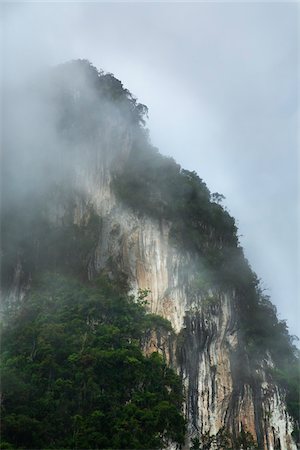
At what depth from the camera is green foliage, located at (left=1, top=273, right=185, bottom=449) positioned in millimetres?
19094

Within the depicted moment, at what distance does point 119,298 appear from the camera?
82.1 feet

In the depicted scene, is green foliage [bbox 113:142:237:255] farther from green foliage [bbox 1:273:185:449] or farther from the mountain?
green foliage [bbox 1:273:185:449]

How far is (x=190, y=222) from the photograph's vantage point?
96.5 feet

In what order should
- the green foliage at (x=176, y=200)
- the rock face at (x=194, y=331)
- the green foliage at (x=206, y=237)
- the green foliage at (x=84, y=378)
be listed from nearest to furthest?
the green foliage at (x=84, y=378) → the rock face at (x=194, y=331) → the green foliage at (x=206, y=237) → the green foliage at (x=176, y=200)

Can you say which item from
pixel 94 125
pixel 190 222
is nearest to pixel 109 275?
pixel 190 222

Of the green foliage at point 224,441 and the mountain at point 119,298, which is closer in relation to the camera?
the mountain at point 119,298

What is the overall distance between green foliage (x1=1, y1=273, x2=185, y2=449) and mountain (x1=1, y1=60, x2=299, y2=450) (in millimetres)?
50

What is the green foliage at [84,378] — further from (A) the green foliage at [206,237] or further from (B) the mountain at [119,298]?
(A) the green foliage at [206,237]

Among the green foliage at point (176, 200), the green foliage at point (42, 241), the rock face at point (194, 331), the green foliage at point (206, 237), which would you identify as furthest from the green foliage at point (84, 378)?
the green foliage at point (176, 200)

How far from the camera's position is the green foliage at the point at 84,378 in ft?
62.6

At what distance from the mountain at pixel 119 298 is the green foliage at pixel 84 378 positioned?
50mm

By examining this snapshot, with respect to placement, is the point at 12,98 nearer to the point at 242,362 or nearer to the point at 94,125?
the point at 94,125

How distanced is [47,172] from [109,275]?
6.79 m

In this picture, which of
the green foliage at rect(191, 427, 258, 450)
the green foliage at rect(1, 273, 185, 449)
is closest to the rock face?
the green foliage at rect(191, 427, 258, 450)
